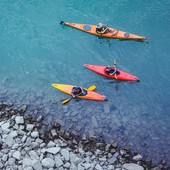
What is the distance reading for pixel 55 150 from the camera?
52.9ft

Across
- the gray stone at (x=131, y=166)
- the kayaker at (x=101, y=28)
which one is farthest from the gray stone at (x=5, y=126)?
the kayaker at (x=101, y=28)

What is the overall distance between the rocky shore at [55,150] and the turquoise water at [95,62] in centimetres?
73

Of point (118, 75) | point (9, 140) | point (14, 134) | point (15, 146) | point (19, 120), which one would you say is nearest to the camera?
point (15, 146)

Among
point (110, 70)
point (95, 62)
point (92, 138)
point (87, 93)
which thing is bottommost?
point (92, 138)

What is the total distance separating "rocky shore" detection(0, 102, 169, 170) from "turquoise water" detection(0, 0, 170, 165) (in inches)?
28.9

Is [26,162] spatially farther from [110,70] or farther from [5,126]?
[110,70]

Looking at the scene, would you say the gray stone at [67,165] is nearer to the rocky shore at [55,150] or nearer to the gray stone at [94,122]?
A: the rocky shore at [55,150]

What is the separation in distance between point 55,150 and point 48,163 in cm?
87

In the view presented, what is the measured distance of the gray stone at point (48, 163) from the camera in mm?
15388

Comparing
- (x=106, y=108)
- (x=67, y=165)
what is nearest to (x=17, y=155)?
(x=67, y=165)

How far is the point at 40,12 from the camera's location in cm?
2622

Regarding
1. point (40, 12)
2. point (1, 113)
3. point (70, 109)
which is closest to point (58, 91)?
point (70, 109)

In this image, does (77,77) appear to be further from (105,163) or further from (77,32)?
(105,163)

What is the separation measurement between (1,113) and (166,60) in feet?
37.1
